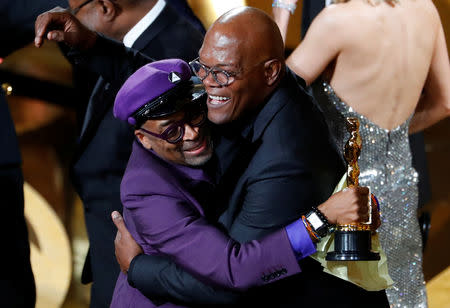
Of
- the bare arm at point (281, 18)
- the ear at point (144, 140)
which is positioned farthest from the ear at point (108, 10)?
the ear at point (144, 140)

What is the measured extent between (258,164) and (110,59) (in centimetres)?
73

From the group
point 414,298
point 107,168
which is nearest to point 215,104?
point 107,168

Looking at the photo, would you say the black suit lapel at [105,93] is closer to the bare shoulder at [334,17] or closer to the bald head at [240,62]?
the bare shoulder at [334,17]

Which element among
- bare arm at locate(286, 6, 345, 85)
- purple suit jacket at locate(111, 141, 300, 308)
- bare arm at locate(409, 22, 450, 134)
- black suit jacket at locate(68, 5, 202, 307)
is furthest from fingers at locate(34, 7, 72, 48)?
bare arm at locate(409, 22, 450, 134)

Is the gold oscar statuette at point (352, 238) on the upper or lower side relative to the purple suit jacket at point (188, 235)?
upper

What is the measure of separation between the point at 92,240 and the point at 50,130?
96cm

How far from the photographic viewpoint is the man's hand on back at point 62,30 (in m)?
2.02

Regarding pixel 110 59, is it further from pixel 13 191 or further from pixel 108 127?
pixel 13 191

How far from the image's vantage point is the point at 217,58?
1759 mm

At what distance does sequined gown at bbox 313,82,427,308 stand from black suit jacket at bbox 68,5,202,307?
0.50 m

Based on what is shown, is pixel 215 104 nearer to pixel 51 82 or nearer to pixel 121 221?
pixel 121 221

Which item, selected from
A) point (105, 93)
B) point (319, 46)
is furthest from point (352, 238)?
point (105, 93)

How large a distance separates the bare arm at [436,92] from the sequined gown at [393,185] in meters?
0.16

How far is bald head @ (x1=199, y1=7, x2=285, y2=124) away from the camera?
1733mm
